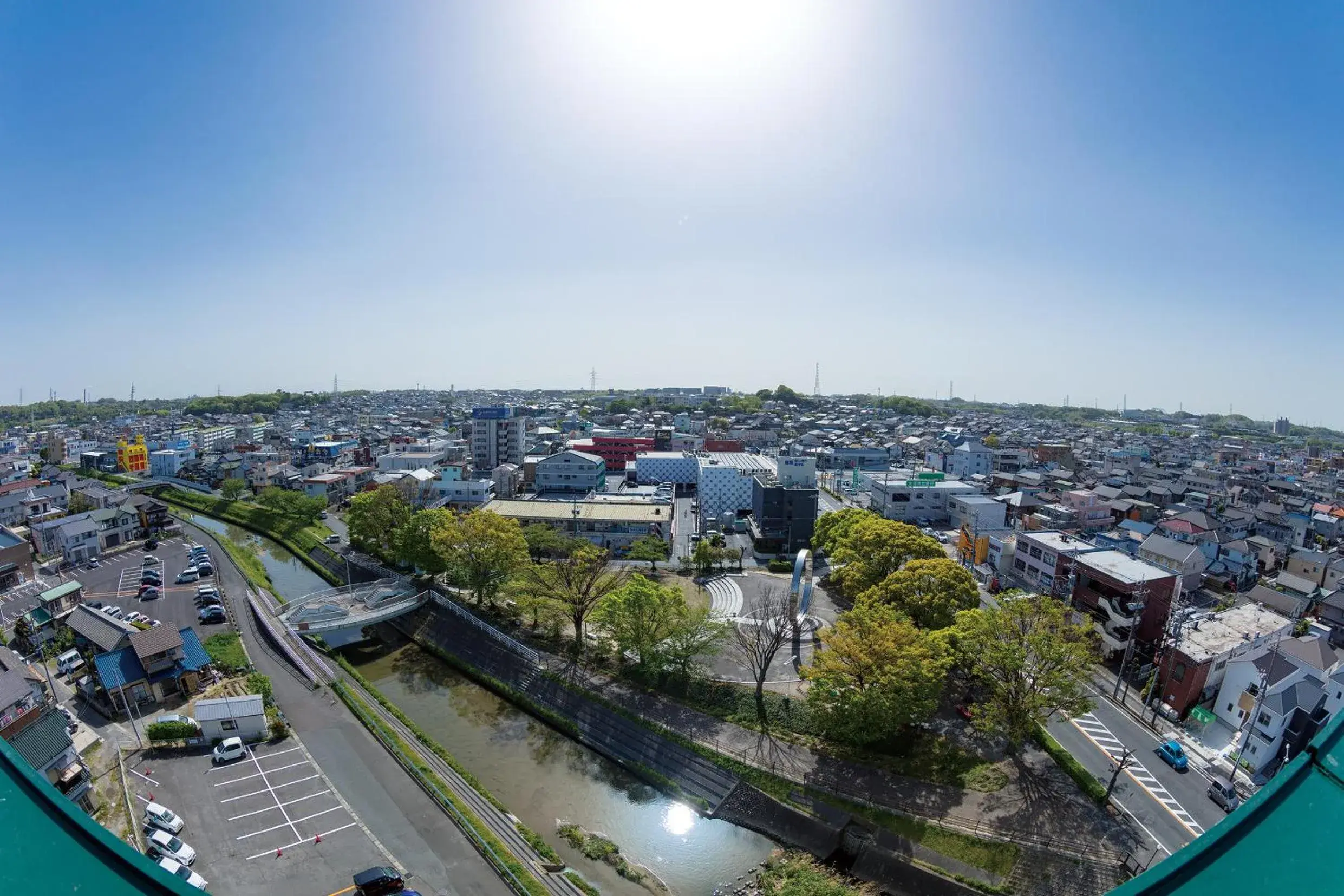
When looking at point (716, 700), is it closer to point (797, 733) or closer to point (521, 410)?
point (797, 733)

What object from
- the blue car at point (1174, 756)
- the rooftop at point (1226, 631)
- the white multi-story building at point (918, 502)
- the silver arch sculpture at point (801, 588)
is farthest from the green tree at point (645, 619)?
the white multi-story building at point (918, 502)

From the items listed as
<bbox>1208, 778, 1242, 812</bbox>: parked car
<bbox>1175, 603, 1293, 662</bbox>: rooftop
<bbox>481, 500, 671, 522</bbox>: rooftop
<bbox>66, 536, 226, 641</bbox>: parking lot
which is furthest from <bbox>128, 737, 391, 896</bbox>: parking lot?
<bbox>1175, 603, 1293, 662</bbox>: rooftop

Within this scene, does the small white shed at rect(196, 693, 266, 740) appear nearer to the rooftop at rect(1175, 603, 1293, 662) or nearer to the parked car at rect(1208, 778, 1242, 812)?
the parked car at rect(1208, 778, 1242, 812)

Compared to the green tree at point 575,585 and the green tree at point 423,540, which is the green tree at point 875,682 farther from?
the green tree at point 423,540

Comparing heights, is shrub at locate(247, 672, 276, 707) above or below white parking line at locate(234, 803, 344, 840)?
above

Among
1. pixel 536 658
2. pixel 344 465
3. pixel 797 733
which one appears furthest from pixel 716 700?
pixel 344 465

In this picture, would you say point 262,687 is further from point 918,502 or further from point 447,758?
point 918,502

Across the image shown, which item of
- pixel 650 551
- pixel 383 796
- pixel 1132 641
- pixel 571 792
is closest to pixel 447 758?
pixel 383 796
